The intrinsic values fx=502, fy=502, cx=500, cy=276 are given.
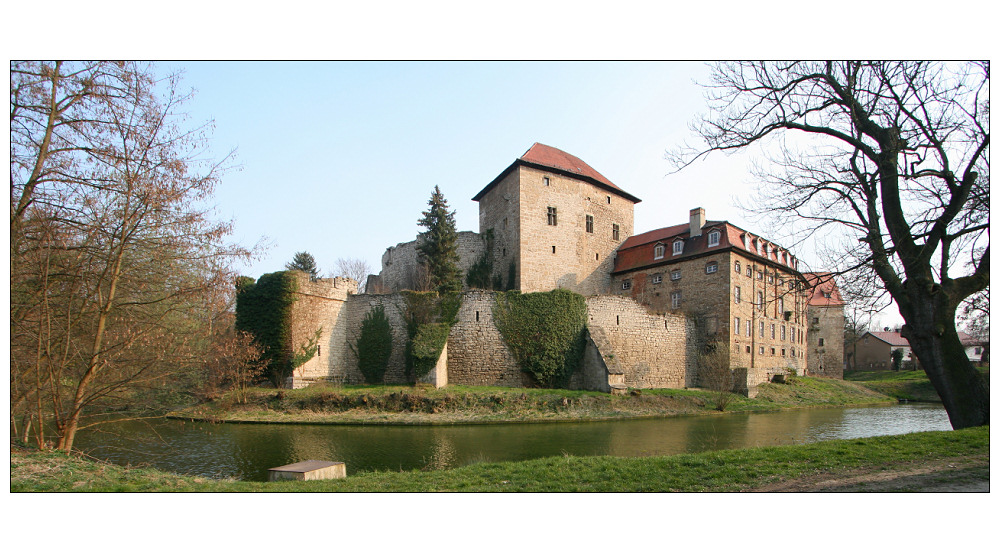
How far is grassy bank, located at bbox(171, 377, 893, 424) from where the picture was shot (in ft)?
54.2

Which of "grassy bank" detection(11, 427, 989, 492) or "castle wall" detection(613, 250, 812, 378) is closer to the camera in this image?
"grassy bank" detection(11, 427, 989, 492)

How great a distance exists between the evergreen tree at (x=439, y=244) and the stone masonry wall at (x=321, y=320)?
4960 millimetres

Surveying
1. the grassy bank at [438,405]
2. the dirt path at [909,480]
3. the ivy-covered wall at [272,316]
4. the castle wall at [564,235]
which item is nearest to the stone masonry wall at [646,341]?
the grassy bank at [438,405]

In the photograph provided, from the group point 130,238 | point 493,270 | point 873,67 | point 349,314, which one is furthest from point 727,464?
point 493,270

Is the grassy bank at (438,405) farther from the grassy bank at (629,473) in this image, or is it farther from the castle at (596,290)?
the grassy bank at (629,473)

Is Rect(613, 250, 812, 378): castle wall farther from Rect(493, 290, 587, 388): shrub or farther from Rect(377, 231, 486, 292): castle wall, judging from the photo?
Rect(377, 231, 486, 292): castle wall

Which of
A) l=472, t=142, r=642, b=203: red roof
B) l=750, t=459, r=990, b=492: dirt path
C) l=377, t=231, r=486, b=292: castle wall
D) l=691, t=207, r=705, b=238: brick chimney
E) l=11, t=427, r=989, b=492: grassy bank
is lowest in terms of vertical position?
l=11, t=427, r=989, b=492: grassy bank

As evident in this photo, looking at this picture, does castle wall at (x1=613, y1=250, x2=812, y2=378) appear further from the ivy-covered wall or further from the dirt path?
the dirt path

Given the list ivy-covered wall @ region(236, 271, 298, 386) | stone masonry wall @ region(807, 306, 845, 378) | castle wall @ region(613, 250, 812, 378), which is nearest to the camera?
ivy-covered wall @ region(236, 271, 298, 386)

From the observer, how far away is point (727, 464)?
21.8ft

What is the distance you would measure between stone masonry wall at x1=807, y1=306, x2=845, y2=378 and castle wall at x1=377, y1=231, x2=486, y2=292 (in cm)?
2662

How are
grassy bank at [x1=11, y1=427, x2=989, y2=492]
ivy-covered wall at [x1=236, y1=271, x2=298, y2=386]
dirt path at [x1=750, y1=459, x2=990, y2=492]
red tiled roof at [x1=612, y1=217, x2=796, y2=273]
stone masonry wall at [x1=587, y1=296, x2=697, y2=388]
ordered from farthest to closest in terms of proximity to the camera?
1. red tiled roof at [x1=612, y1=217, x2=796, y2=273]
2. stone masonry wall at [x1=587, y1=296, x2=697, y2=388]
3. ivy-covered wall at [x1=236, y1=271, x2=298, y2=386]
4. grassy bank at [x1=11, y1=427, x2=989, y2=492]
5. dirt path at [x1=750, y1=459, x2=990, y2=492]

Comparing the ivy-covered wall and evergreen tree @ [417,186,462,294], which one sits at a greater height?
evergreen tree @ [417,186,462,294]

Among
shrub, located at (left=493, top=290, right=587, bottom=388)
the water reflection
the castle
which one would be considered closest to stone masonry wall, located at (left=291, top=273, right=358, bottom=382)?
the castle
